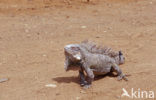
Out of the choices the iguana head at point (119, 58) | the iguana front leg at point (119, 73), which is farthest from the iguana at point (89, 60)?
the iguana head at point (119, 58)

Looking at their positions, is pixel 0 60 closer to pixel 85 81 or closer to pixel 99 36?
pixel 85 81

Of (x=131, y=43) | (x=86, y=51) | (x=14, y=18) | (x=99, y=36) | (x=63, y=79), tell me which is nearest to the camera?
(x=86, y=51)

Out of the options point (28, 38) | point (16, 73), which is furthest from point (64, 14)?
point (16, 73)

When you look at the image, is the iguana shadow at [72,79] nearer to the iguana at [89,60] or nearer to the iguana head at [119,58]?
the iguana at [89,60]

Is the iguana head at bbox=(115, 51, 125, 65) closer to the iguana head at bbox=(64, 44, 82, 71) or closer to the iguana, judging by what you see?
the iguana

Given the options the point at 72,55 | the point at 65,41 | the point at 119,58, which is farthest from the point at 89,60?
the point at 65,41

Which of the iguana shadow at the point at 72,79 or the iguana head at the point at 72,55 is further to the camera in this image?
the iguana shadow at the point at 72,79
